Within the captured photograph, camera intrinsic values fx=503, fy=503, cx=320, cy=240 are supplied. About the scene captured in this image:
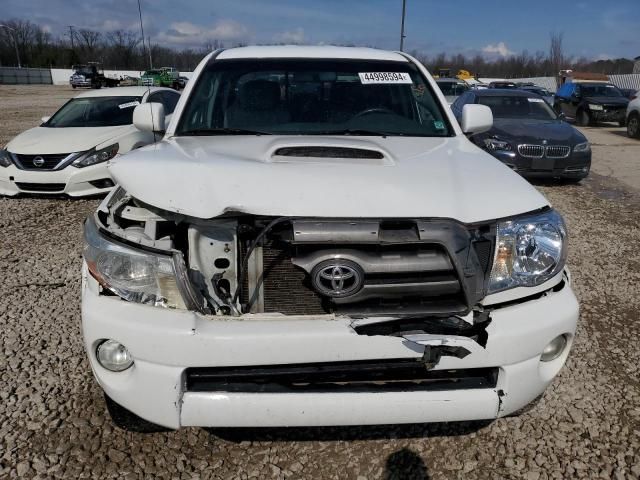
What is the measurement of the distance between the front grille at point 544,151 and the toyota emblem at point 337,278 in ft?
23.6

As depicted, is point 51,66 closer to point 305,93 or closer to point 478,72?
point 478,72

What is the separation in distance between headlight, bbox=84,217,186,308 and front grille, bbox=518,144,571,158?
7.46 metres

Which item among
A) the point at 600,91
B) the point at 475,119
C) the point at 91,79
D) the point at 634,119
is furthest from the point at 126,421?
the point at 91,79

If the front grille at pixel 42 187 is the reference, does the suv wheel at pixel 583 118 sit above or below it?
below

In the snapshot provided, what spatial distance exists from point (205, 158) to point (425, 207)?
1.01m

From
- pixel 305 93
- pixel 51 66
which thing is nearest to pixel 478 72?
pixel 51 66

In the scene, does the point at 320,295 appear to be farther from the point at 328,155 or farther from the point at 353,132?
the point at 353,132

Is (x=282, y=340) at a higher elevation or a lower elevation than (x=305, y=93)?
lower

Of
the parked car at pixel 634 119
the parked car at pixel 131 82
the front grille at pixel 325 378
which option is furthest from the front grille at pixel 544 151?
the parked car at pixel 634 119

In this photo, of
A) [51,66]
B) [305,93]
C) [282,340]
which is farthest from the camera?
[51,66]

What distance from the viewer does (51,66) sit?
6375cm

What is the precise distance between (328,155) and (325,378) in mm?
1050

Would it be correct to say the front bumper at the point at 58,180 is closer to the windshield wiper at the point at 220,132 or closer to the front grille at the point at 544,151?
the windshield wiper at the point at 220,132

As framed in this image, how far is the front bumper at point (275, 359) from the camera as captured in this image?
71.7 inches
